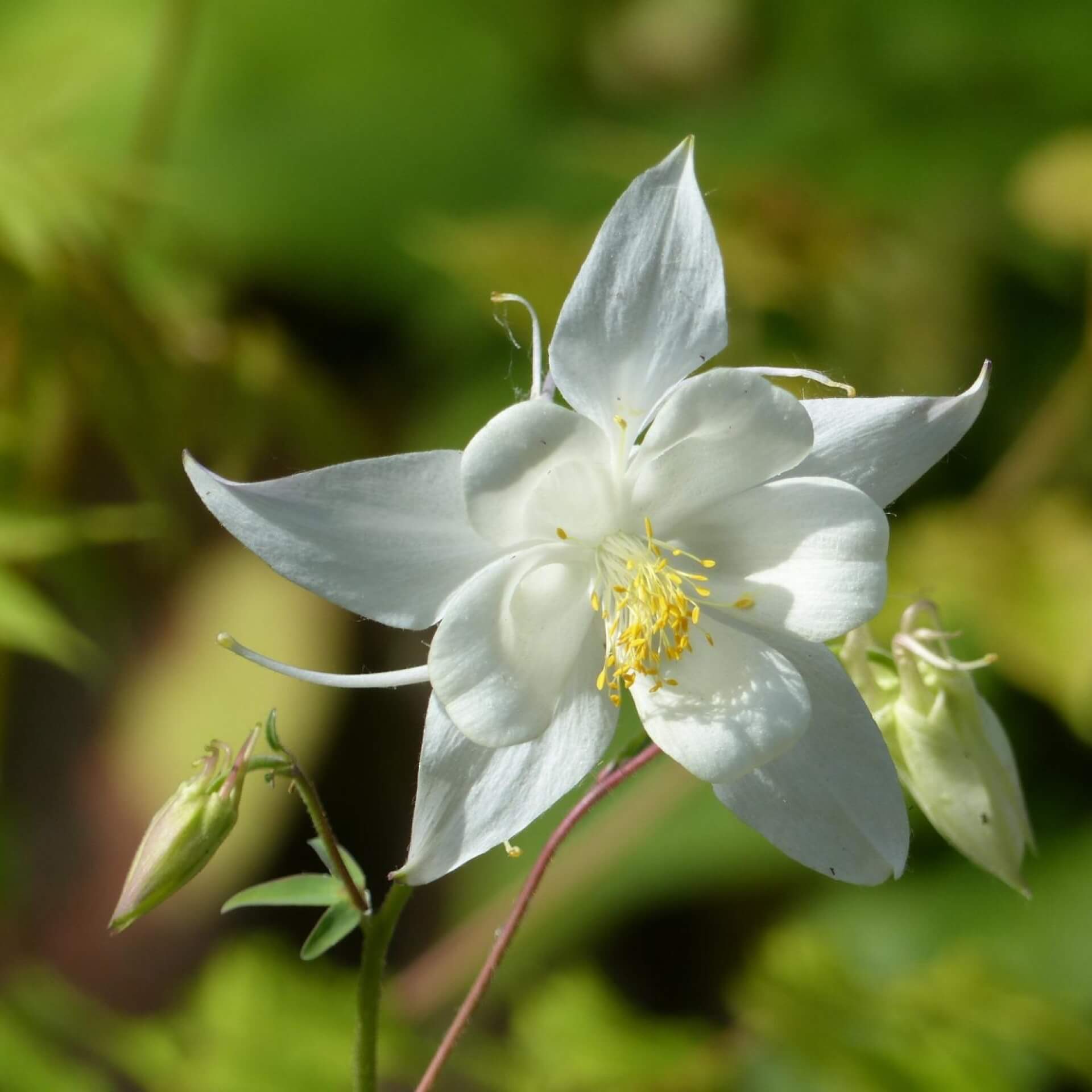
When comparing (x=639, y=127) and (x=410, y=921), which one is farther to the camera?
(x=639, y=127)

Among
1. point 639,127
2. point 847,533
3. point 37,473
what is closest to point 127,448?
point 37,473

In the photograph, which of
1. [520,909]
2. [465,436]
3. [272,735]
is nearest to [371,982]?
[520,909]

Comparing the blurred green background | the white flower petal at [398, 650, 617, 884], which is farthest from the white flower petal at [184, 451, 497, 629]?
the blurred green background

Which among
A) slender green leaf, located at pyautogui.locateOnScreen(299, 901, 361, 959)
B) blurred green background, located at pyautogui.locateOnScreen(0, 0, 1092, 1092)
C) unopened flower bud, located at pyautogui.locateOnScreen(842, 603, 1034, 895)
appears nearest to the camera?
slender green leaf, located at pyautogui.locateOnScreen(299, 901, 361, 959)

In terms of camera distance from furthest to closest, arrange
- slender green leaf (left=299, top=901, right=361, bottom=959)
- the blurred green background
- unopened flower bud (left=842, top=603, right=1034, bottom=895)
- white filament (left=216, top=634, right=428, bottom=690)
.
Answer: the blurred green background → unopened flower bud (left=842, top=603, right=1034, bottom=895) → slender green leaf (left=299, top=901, right=361, bottom=959) → white filament (left=216, top=634, right=428, bottom=690)

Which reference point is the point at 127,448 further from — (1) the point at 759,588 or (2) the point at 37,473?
(1) the point at 759,588

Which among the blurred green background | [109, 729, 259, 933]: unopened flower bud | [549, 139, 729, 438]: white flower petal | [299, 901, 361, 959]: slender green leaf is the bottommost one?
the blurred green background

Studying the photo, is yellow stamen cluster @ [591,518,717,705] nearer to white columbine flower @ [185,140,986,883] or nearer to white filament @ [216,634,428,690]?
white columbine flower @ [185,140,986,883]
